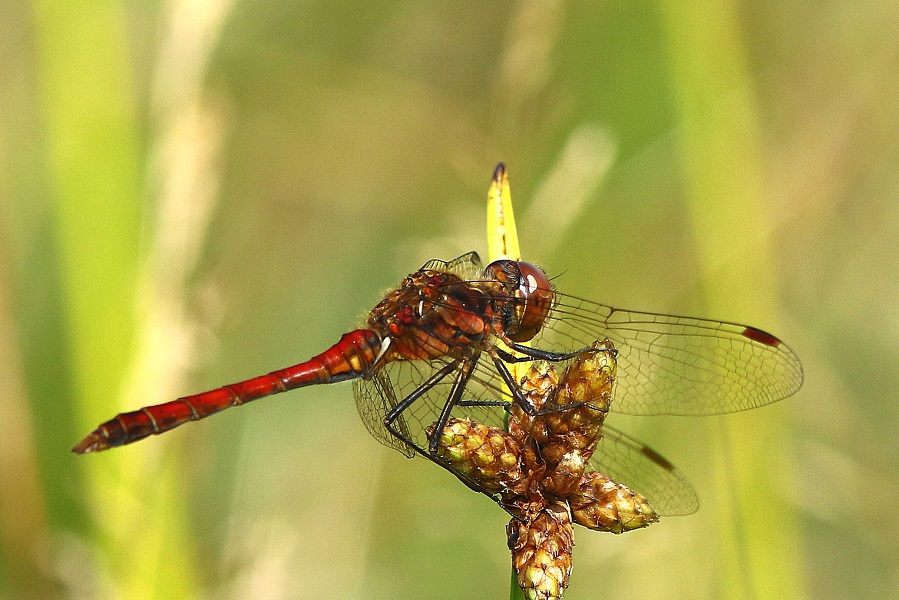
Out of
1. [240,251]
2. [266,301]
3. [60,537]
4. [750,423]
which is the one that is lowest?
[60,537]

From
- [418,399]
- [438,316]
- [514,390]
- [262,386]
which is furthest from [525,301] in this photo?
[262,386]

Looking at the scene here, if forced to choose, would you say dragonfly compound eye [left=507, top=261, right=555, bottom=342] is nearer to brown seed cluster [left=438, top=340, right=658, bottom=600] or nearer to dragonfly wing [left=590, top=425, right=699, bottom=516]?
dragonfly wing [left=590, top=425, right=699, bottom=516]

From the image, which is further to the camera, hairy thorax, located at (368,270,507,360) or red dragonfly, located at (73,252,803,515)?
hairy thorax, located at (368,270,507,360)

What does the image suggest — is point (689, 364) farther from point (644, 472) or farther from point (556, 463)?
point (556, 463)

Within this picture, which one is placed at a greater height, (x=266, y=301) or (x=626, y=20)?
(x=626, y=20)

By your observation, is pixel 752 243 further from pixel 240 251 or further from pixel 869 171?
pixel 240 251

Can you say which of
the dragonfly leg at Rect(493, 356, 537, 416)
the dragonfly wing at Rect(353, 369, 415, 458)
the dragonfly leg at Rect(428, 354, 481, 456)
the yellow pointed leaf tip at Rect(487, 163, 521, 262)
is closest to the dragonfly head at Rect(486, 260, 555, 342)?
the dragonfly leg at Rect(428, 354, 481, 456)

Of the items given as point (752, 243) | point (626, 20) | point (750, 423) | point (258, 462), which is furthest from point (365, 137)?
point (750, 423)

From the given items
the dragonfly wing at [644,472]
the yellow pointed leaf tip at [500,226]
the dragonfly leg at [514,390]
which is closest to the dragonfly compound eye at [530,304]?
the dragonfly leg at [514,390]
